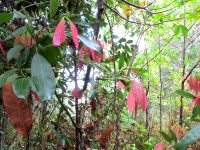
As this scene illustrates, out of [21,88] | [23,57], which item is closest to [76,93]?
[23,57]

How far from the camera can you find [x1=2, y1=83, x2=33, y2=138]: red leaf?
40 cm

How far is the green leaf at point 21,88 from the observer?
32 centimetres

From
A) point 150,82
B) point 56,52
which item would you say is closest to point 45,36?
point 56,52

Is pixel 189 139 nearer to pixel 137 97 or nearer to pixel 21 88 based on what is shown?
pixel 137 97

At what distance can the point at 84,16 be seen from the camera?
98 cm

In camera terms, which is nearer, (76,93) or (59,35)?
(59,35)

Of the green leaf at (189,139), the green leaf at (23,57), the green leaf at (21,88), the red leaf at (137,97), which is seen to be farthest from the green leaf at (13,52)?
the green leaf at (189,139)

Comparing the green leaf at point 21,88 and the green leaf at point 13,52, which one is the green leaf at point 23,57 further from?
the green leaf at point 21,88

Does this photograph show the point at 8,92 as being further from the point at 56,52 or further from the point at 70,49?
the point at 70,49

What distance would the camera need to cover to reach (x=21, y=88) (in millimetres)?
326

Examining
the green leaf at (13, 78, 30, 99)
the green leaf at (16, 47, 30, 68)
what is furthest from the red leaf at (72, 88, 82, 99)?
the green leaf at (13, 78, 30, 99)

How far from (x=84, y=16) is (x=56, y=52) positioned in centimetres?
54

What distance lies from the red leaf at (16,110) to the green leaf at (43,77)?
0.07m

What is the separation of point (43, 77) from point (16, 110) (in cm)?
9
